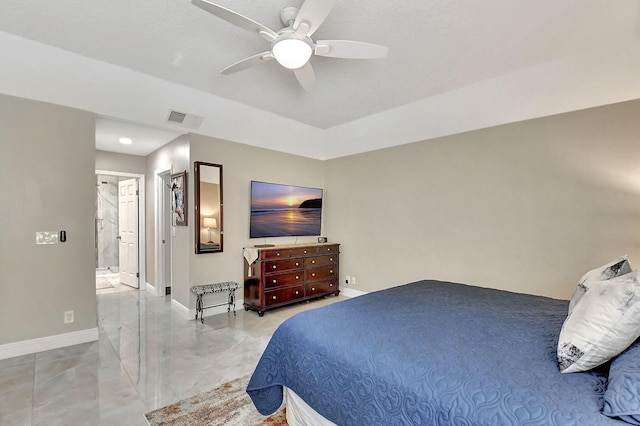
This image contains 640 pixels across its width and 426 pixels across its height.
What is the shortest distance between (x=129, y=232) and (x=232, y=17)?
17.1 feet

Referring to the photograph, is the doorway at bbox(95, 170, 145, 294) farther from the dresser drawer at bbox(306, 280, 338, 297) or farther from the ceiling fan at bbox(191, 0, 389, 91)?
the ceiling fan at bbox(191, 0, 389, 91)

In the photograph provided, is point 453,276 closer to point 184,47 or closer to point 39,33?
point 184,47

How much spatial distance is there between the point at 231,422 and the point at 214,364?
90 centimetres

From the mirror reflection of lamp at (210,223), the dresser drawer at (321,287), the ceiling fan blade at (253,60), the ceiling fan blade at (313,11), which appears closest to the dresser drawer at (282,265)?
the dresser drawer at (321,287)

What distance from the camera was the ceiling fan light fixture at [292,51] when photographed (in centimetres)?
204

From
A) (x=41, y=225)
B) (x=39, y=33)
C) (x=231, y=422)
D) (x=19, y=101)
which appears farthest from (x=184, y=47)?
(x=231, y=422)

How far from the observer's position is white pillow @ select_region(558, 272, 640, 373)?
1.15 m

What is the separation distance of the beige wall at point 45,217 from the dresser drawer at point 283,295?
197 centimetres

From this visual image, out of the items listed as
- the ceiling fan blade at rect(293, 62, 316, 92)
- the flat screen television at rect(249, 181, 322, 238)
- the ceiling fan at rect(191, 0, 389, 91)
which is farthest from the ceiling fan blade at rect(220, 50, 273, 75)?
the flat screen television at rect(249, 181, 322, 238)

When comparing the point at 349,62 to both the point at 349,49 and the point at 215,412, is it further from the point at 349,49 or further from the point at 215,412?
the point at 215,412

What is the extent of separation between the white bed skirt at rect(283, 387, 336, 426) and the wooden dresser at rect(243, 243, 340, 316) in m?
2.38

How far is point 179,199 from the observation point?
14.5 ft

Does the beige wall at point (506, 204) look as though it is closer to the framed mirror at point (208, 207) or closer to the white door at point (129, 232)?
the framed mirror at point (208, 207)

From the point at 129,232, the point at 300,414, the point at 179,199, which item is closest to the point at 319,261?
the point at 179,199
